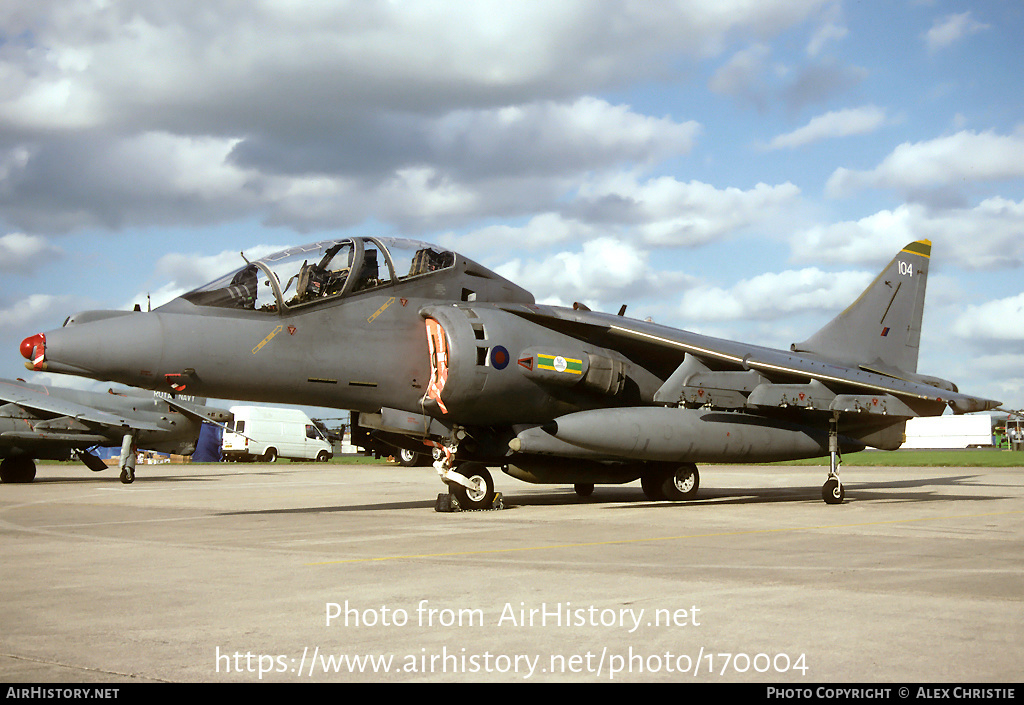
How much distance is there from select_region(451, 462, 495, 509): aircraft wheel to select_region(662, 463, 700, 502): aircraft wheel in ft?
11.3

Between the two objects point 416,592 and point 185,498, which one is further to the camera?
point 185,498

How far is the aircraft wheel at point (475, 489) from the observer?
1323 cm

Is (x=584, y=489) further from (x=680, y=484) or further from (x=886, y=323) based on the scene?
(x=886, y=323)

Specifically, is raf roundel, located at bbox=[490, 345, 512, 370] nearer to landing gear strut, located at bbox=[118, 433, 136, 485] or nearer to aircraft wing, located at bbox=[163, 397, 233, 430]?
aircraft wing, located at bbox=[163, 397, 233, 430]

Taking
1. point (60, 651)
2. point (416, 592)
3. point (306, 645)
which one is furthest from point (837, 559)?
point (60, 651)

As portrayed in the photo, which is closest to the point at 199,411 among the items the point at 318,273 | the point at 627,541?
the point at 318,273

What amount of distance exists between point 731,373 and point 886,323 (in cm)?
488

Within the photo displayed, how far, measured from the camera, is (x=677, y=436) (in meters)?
13.0

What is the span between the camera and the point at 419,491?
19.7 m

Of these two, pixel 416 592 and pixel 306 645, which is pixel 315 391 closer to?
pixel 416 592

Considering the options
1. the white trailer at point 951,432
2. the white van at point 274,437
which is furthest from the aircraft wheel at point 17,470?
the white trailer at point 951,432

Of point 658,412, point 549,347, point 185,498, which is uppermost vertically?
point 549,347

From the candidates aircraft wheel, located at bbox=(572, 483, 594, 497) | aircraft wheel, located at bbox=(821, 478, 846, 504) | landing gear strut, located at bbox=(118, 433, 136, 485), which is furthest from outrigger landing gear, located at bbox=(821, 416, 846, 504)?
landing gear strut, located at bbox=(118, 433, 136, 485)

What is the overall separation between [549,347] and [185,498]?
27.5ft
